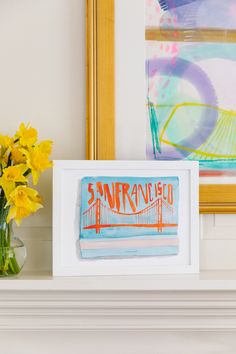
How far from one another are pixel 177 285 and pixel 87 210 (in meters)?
0.29

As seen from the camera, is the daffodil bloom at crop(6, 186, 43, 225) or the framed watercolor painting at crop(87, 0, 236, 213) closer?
the daffodil bloom at crop(6, 186, 43, 225)

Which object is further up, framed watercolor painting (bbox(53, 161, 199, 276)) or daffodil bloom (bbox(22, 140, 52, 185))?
daffodil bloom (bbox(22, 140, 52, 185))

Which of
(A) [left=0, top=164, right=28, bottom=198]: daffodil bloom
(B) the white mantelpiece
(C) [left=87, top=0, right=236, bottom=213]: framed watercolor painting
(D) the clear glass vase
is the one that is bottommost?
(B) the white mantelpiece

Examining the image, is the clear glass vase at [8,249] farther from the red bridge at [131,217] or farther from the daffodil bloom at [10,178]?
the red bridge at [131,217]

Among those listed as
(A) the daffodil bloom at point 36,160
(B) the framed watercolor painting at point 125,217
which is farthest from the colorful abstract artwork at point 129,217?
(A) the daffodil bloom at point 36,160

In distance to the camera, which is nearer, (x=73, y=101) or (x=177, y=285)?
(x=177, y=285)

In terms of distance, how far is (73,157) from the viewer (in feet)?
4.70

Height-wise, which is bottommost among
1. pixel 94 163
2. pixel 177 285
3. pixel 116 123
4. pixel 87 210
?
pixel 177 285

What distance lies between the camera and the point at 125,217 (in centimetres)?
135

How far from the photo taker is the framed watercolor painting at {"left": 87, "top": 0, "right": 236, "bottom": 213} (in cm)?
142

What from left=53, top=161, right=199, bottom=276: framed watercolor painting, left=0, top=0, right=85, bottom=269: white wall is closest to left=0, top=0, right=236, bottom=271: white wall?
left=0, top=0, right=85, bottom=269: white wall

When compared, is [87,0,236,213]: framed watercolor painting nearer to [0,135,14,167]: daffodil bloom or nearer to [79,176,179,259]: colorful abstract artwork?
[79,176,179,259]: colorful abstract artwork

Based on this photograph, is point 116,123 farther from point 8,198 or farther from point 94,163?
point 8,198

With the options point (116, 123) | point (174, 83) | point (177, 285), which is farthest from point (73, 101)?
point (177, 285)
